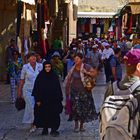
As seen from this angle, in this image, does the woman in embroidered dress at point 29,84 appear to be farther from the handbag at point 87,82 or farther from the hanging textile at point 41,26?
the hanging textile at point 41,26

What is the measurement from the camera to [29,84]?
11469mm

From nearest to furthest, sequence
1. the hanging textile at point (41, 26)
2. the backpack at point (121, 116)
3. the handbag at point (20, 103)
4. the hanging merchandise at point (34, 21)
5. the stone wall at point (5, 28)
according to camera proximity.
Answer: the backpack at point (121, 116)
the handbag at point (20, 103)
the stone wall at point (5, 28)
the hanging merchandise at point (34, 21)
the hanging textile at point (41, 26)

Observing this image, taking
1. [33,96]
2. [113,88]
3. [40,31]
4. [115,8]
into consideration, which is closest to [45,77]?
[33,96]

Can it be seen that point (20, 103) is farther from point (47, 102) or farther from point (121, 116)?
point (121, 116)

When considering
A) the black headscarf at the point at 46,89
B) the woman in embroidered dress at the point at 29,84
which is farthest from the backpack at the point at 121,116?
the woman in embroidered dress at the point at 29,84

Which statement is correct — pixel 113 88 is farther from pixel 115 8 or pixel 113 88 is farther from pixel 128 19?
pixel 115 8

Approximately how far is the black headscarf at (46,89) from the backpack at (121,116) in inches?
250

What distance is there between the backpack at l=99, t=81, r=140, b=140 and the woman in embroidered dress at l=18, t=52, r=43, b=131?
706 centimetres

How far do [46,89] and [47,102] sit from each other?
0.24m

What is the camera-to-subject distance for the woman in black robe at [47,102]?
10695mm

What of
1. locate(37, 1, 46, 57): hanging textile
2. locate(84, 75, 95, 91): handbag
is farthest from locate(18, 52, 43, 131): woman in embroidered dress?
locate(37, 1, 46, 57): hanging textile

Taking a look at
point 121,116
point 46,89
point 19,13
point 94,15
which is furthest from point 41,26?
point 94,15

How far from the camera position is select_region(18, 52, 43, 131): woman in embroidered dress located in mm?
11359

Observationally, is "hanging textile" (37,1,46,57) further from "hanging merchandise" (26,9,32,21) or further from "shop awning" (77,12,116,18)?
"shop awning" (77,12,116,18)
